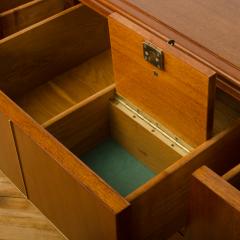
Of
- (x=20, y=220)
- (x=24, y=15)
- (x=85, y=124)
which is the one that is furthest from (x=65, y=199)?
(x=24, y=15)

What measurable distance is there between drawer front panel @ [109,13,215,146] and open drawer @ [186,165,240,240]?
135 millimetres

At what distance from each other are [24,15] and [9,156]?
331mm

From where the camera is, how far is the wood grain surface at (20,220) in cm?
121

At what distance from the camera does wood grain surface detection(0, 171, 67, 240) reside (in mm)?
1207

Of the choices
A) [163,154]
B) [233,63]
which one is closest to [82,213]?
Answer: [163,154]

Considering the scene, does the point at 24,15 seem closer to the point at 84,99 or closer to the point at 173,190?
the point at 84,99

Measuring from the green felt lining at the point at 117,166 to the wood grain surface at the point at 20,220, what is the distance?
160 mm

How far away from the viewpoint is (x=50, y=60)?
4.22ft

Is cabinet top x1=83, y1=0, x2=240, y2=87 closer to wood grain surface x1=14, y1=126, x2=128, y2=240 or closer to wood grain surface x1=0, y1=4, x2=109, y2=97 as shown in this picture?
wood grain surface x1=0, y1=4, x2=109, y2=97

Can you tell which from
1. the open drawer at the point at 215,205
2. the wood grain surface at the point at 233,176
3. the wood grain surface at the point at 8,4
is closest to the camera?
the open drawer at the point at 215,205

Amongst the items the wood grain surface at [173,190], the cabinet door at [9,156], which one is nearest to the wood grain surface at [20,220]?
the cabinet door at [9,156]

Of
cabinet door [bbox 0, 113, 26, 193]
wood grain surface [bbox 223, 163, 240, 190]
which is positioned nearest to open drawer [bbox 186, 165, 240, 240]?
wood grain surface [bbox 223, 163, 240, 190]

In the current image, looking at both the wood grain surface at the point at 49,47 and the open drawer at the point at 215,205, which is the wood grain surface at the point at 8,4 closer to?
the wood grain surface at the point at 49,47

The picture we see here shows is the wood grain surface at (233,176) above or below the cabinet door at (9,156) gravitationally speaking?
above
